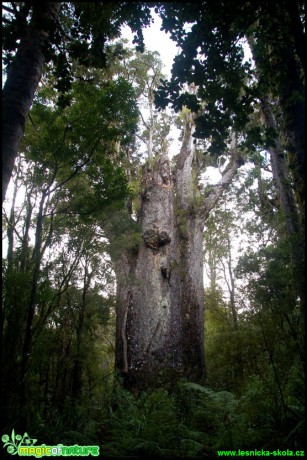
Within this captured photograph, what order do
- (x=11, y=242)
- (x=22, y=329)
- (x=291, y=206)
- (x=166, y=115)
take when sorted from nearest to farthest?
(x=22, y=329)
(x=291, y=206)
(x=11, y=242)
(x=166, y=115)

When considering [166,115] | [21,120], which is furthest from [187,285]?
[166,115]

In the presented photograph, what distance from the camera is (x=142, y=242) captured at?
929 cm

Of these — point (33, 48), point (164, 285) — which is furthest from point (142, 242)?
point (33, 48)

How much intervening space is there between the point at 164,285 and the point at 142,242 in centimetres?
159

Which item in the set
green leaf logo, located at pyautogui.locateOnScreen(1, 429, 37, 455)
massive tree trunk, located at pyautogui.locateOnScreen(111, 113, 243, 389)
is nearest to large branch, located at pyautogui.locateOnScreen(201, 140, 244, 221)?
massive tree trunk, located at pyautogui.locateOnScreen(111, 113, 243, 389)

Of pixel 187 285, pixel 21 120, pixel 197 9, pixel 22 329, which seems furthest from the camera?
pixel 187 285

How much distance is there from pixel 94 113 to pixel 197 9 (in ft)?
7.32

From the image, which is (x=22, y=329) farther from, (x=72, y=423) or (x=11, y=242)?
(x=11, y=242)

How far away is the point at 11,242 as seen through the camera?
25.2 ft

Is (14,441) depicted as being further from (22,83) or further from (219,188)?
(219,188)

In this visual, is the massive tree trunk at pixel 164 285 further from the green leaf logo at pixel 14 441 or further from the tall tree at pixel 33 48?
the tall tree at pixel 33 48

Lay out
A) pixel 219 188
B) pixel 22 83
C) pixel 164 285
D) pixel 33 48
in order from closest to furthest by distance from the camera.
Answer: pixel 22 83 < pixel 33 48 < pixel 164 285 < pixel 219 188

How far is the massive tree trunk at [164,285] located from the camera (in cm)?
782

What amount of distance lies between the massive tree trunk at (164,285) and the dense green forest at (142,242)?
1.9 inches
